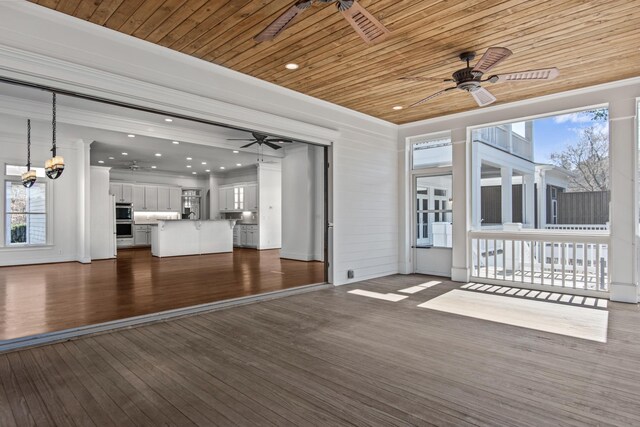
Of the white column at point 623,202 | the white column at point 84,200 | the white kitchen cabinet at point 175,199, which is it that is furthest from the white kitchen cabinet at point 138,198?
the white column at point 623,202

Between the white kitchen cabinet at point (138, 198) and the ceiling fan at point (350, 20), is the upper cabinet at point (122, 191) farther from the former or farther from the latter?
the ceiling fan at point (350, 20)

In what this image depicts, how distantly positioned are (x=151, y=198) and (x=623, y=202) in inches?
542

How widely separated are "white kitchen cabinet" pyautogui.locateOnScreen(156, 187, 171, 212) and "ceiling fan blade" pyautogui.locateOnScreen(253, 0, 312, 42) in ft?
41.0

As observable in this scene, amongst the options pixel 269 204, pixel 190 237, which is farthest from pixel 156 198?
pixel 269 204

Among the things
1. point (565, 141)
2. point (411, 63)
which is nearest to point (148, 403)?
point (411, 63)

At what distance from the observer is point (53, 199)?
29.1ft

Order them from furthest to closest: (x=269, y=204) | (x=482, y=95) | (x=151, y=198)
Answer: (x=151, y=198), (x=269, y=204), (x=482, y=95)

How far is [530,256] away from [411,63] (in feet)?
12.8

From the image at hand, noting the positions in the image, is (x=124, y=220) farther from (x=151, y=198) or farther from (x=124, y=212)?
(x=151, y=198)

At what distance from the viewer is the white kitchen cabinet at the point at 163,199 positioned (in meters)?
14.0

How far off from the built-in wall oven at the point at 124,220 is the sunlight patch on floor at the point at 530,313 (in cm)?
1140

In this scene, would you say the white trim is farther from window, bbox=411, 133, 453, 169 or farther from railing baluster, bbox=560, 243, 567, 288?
railing baluster, bbox=560, 243, 567, 288

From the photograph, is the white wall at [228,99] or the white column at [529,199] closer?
the white wall at [228,99]

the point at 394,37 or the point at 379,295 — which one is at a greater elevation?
the point at 394,37
